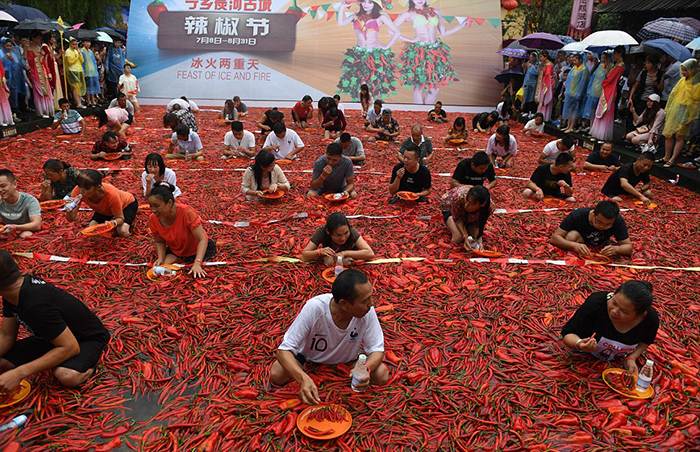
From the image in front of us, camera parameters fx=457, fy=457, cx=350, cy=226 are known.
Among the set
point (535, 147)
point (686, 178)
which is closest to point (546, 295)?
point (686, 178)

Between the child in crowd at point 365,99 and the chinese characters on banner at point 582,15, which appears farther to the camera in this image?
the chinese characters on banner at point 582,15

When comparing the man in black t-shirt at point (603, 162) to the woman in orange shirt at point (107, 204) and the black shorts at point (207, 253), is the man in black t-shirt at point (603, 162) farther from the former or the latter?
the woman in orange shirt at point (107, 204)

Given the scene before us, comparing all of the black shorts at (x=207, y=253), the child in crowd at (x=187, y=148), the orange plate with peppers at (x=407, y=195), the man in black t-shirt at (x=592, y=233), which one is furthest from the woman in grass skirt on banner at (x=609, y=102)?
the black shorts at (x=207, y=253)

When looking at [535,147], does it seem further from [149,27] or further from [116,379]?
[149,27]

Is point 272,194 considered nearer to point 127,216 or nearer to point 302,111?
point 127,216

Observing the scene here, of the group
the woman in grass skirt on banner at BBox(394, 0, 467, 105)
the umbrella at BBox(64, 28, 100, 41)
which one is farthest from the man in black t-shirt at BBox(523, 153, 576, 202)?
the umbrella at BBox(64, 28, 100, 41)

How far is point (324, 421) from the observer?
296 cm

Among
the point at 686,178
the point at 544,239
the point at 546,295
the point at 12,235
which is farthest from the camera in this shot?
the point at 686,178

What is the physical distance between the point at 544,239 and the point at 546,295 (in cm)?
155

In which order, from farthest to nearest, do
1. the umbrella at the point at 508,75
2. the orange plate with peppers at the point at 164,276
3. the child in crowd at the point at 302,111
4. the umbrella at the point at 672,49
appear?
the umbrella at the point at 508,75 < the child in crowd at the point at 302,111 < the umbrella at the point at 672,49 < the orange plate with peppers at the point at 164,276

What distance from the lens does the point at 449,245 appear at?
577 centimetres

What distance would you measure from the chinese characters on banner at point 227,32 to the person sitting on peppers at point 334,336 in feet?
65.5

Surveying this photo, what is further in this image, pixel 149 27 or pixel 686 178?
pixel 149 27

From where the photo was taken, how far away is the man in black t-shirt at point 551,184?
7410mm
